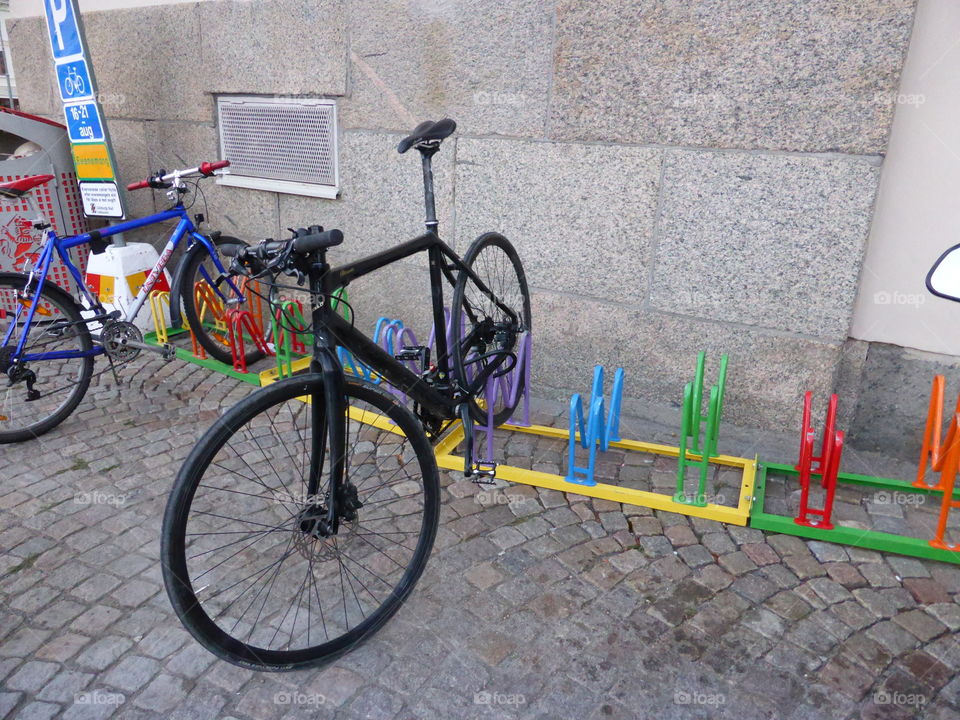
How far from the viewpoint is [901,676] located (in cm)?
242

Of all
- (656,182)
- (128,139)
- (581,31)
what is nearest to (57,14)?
(128,139)

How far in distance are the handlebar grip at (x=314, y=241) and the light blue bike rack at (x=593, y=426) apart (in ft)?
4.81

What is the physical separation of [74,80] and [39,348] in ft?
7.44

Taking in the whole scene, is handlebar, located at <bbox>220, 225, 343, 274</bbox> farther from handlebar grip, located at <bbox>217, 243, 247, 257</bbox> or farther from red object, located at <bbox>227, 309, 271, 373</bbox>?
red object, located at <bbox>227, 309, 271, 373</bbox>

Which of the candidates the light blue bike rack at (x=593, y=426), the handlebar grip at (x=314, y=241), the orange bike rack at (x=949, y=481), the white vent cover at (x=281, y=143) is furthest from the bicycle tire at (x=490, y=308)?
the orange bike rack at (x=949, y=481)

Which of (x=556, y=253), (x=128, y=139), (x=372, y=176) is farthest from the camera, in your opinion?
(x=128, y=139)

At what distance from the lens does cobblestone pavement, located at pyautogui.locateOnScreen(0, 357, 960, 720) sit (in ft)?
7.65

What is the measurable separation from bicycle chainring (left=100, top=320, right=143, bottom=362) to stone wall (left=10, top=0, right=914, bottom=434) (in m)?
1.50

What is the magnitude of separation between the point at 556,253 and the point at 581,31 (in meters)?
1.18

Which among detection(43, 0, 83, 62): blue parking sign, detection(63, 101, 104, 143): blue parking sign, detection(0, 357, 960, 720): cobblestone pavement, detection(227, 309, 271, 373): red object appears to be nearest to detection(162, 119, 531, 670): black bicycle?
detection(0, 357, 960, 720): cobblestone pavement

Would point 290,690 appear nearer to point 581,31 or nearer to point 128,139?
point 581,31

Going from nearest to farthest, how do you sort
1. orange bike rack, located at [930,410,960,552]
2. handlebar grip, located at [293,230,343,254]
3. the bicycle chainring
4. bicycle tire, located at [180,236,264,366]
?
handlebar grip, located at [293,230,343,254] → orange bike rack, located at [930,410,960,552] → the bicycle chainring → bicycle tire, located at [180,236,264,366]

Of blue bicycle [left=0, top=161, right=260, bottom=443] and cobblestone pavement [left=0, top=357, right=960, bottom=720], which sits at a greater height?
blue bicycle [left=0, top=161, right=260, bottom=443]

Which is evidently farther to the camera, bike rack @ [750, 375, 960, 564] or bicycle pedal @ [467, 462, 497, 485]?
bicycle pedal @ [467, 462, 497, 485]
